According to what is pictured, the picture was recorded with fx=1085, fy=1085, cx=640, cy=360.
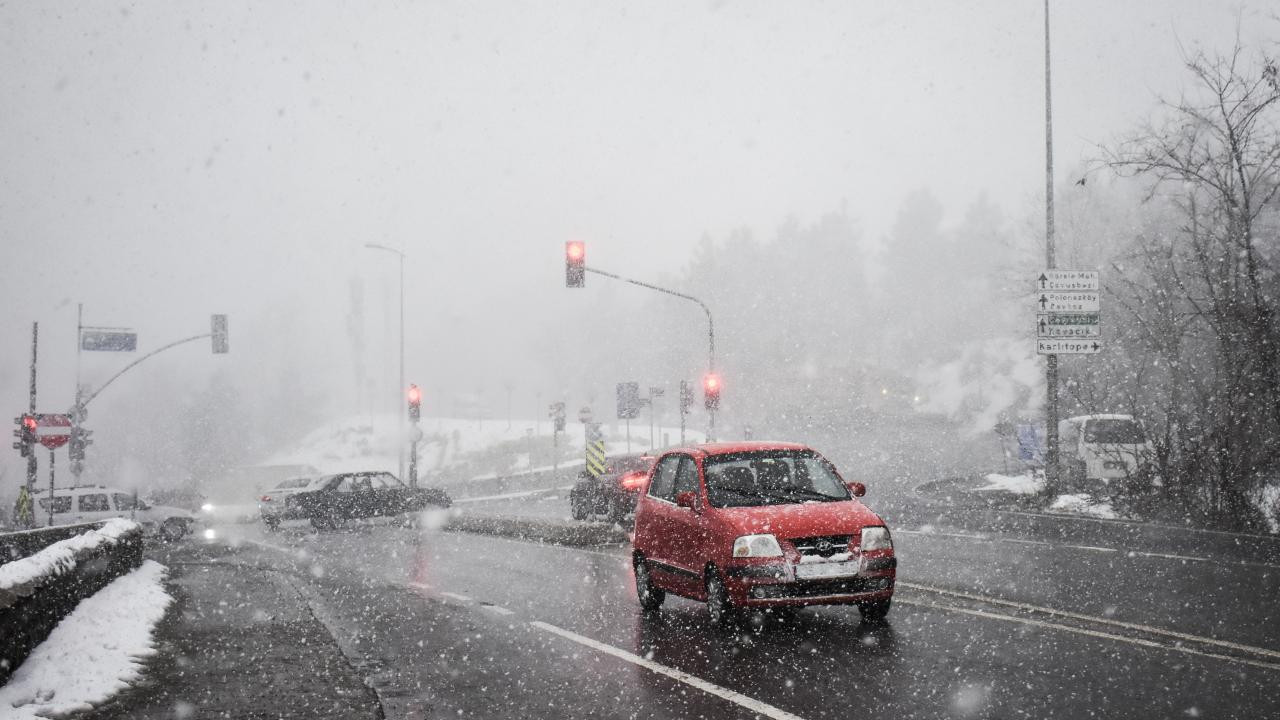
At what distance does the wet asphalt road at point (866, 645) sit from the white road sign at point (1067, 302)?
31.5ft

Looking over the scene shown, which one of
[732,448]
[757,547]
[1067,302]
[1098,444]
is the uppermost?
[1067,302]

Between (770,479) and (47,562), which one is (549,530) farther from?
(47,562)

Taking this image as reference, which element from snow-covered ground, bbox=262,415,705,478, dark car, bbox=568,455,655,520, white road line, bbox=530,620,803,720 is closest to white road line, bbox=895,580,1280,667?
white road line, bbox=530,620,803,720

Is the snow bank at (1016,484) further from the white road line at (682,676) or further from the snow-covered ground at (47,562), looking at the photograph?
the snow-covered ground at (47,562)

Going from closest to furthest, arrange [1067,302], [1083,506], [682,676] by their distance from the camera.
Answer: [682,676] → [1083,506] → [1067,302]

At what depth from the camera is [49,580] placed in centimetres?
888

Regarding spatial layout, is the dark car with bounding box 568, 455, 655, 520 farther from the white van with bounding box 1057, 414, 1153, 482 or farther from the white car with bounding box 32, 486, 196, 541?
the white car with bounding box 32, 486, 196, 541

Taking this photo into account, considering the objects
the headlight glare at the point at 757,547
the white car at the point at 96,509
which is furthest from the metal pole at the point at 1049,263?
the white car at the point at 96,509

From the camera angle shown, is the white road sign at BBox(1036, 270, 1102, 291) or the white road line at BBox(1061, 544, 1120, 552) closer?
the white road line at BBox(1061, 544, 1120, 552)

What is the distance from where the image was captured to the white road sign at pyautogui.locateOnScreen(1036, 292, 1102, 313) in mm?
22922

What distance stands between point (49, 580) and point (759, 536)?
5.81 meters

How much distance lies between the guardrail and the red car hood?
5.24 metres

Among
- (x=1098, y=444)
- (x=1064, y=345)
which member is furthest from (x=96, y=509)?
(x=1098, y=444)

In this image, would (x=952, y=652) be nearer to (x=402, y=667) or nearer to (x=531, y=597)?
(x=402, y=667)
